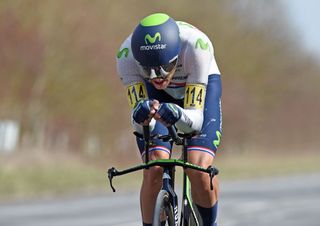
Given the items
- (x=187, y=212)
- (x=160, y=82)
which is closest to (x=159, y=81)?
(x=160, y=82)

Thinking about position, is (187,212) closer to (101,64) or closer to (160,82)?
(160,82)

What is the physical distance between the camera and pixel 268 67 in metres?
62.0

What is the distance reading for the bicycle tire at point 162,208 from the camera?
6465 mm

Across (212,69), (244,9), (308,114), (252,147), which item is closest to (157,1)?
(244,9)

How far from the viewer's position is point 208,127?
23.4ft

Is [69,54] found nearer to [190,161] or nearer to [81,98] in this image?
[81,98]

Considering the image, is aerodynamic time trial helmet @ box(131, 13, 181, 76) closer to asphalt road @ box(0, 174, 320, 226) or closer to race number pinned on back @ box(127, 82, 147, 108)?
race number pinned on back @ box(127, 82, 147, 108)

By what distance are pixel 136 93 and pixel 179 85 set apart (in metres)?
0.40

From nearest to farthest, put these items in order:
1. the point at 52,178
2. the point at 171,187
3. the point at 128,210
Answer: the point at 171,187 → the point at 128,210 → the point at 52,178

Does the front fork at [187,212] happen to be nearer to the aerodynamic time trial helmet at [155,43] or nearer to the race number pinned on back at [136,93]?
the race number pinned on back at [136,93]

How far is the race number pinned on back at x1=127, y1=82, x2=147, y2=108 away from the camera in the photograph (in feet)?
22.9

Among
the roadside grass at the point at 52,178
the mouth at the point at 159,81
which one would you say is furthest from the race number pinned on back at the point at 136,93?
the roadside grass at the point at 52,178

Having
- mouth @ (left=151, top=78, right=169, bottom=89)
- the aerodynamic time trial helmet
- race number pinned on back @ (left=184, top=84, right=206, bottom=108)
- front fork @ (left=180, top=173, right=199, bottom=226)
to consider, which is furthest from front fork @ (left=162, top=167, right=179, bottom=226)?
the aerodynamic time trial helmet

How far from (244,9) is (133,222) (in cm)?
4723
